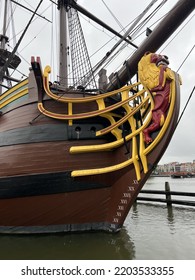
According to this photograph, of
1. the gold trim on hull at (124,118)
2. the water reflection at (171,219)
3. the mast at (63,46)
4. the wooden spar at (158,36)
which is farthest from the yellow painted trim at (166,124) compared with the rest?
the mast at (63,46)

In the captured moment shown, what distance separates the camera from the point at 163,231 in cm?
538

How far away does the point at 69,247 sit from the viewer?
430 cm

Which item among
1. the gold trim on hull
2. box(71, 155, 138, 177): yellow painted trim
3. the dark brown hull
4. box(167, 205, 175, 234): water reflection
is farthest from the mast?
box(167, 205, 175, 234): water reflection

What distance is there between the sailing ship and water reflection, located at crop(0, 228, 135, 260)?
23 centimetres

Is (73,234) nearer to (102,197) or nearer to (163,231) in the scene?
(102,197)

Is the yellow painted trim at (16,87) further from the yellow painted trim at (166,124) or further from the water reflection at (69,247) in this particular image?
the water reflection at (69,247)

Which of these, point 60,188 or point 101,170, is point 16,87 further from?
point 101,170

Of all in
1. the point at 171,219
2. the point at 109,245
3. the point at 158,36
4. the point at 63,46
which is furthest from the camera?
the point at 63,46

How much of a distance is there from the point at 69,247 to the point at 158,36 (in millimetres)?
4298

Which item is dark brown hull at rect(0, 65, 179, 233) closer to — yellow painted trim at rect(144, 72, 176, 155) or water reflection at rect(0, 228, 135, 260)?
water reflection at rect(0, 228, 135, 260)

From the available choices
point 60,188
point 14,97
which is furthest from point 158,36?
point 14,97

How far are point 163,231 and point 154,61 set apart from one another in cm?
371

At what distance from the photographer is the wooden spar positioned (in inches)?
163

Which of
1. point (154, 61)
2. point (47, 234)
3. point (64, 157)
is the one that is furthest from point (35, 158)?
point (154, 61)
